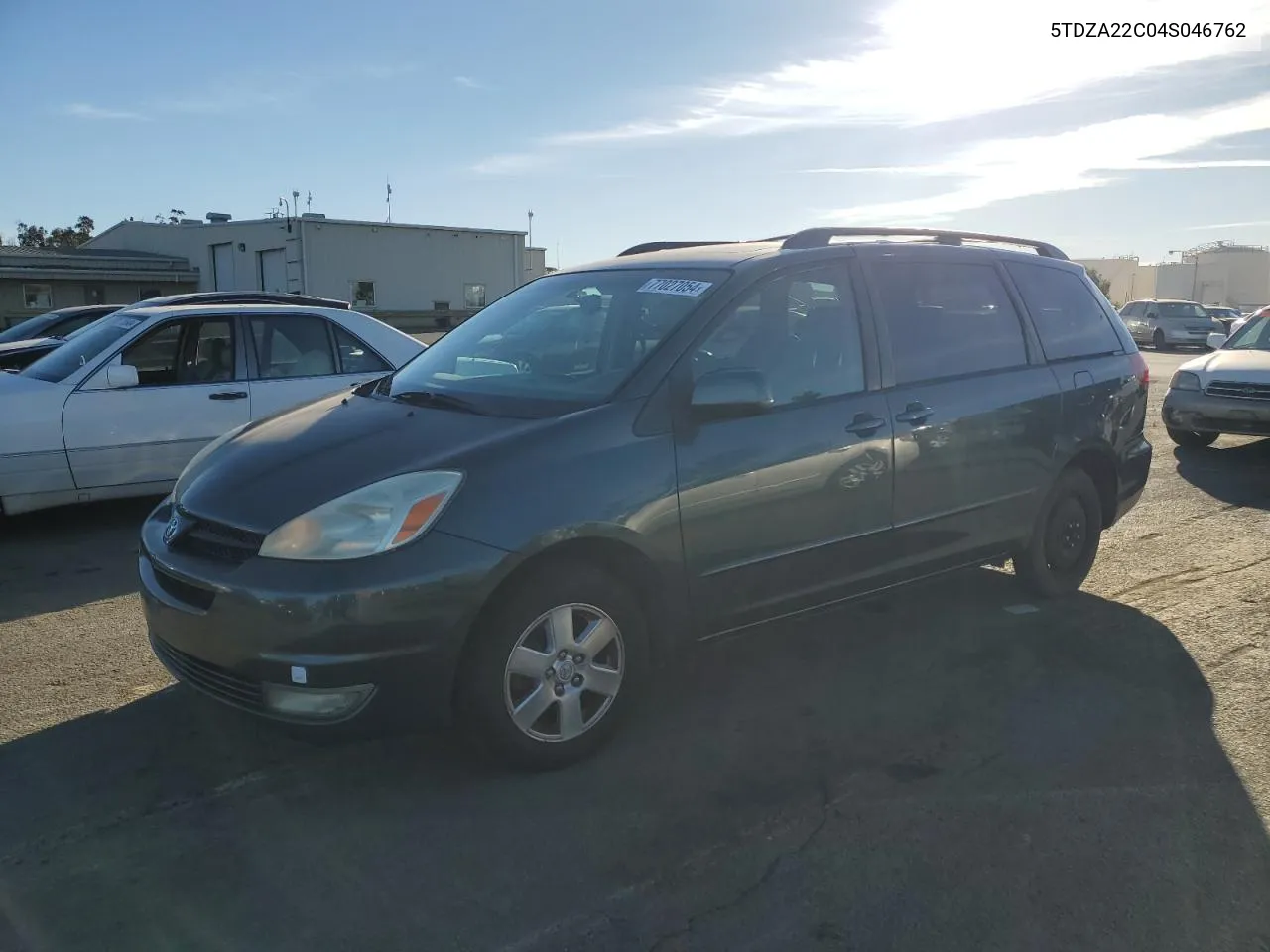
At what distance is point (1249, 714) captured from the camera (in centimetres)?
416

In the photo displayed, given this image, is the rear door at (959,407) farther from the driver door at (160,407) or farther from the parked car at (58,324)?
the parked car at (58,324)

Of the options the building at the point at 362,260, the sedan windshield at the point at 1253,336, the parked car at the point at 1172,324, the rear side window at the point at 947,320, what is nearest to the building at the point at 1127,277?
the parked car at the point at 1172,324

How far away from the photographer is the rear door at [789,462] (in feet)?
12.5

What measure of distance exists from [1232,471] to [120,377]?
948 centimetres

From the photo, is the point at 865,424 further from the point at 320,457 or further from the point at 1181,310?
the point at 1181,310

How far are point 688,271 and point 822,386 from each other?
74 centimetres

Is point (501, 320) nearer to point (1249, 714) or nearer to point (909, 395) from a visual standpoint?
point (909, 395)

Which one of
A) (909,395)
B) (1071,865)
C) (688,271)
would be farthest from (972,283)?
(1071,865)

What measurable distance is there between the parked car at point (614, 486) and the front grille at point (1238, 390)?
5.62 meters

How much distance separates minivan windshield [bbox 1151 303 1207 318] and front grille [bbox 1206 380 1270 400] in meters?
26.1

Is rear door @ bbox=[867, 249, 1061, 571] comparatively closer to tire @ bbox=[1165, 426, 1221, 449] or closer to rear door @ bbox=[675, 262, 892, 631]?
rear door @ bbox=[675, 262, 892, 631]

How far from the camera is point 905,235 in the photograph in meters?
5.02

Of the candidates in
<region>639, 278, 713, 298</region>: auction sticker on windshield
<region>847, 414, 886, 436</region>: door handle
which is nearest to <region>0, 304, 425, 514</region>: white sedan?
<region>639, 278, 713, 298</region>: auction sticker on windshield

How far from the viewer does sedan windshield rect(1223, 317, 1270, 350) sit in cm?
1079
